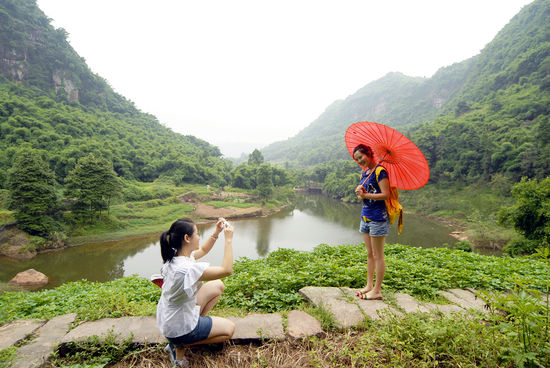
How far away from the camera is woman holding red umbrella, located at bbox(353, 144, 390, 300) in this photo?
2729mm

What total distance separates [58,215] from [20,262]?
5.09 m

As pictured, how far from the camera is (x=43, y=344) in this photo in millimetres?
2121

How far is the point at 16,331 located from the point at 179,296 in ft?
6.63

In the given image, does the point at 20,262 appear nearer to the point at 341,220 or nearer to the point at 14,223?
the point at 14,223

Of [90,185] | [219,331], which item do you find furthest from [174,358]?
[90,185]

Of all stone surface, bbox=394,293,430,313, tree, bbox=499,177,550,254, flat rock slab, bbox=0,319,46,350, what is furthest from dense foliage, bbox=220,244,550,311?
tree, bbox=499,177,550,254

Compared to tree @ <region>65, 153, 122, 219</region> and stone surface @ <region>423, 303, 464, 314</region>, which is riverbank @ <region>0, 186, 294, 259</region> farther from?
stone surface @ <region>423, 303, 464, 314</region>

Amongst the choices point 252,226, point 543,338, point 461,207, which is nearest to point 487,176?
point 461,207

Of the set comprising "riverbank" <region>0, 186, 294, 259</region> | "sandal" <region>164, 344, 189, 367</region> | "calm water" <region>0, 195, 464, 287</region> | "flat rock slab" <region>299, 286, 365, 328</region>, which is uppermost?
"sandal" <region>164, 344, 189, 367</region>

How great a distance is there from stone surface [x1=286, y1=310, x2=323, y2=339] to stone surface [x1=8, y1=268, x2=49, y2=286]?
52.0ft

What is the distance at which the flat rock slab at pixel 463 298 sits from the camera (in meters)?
2.81

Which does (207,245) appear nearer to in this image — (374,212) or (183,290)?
(183,290)

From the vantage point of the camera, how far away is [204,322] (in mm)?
1901

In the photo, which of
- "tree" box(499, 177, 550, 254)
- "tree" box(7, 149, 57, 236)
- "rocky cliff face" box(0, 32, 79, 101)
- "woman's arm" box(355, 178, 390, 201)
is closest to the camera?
"woman's arm" box(355, 178, 390, 201)
